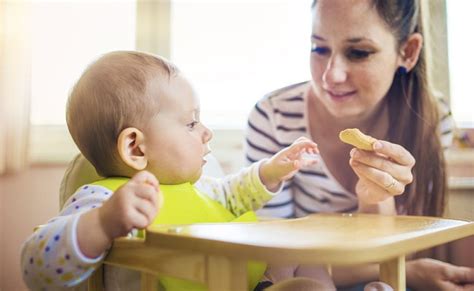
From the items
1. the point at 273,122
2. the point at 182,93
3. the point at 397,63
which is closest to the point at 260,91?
the point at 273,122

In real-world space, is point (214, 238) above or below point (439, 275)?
above

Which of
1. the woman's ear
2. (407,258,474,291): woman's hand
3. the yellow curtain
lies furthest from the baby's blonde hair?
the yellow curtain

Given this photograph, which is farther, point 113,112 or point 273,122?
point 273,122

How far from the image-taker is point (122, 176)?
865mm

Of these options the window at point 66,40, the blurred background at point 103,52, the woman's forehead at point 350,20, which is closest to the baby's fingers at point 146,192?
the woman's forehead at point 350,20

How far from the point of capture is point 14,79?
5.28 ft

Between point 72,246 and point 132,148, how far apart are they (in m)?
0.22

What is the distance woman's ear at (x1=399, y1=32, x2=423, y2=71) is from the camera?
46.4 inches

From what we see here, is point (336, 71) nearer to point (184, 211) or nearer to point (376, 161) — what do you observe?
point (376, 161)

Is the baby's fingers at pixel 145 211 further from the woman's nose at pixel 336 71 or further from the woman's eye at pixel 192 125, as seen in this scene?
the woman's nose at pixel 336 71

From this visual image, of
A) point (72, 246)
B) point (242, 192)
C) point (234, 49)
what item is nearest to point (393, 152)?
point (242, 192)

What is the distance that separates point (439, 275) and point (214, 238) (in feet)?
2.54

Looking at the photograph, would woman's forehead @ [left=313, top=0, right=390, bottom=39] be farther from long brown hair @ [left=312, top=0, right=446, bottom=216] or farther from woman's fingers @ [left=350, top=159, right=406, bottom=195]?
woman's fingers @ [left=350, top=159, right=406, bottom=195]

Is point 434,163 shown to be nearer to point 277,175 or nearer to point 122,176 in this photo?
point 277,175
